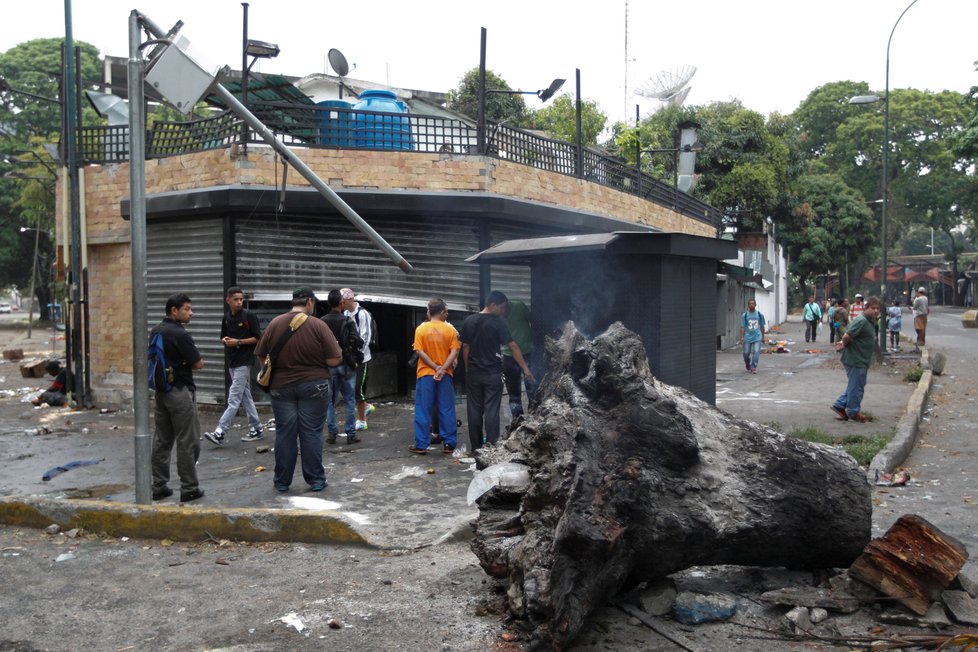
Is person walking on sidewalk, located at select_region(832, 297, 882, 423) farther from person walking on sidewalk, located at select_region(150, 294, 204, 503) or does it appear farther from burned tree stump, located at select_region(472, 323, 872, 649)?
person walking on sidewalk, located at select_region(150, 294, 204, 503)

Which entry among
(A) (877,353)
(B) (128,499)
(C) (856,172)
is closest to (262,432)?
(B) (128,499)

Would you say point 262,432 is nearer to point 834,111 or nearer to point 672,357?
point 672,357

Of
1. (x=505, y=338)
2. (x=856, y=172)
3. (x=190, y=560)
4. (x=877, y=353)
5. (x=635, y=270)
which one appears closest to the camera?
(x=190, y=560)

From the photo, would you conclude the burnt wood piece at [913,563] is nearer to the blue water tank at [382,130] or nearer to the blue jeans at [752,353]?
the blue water tank at [382,130]

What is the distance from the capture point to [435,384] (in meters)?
8.59

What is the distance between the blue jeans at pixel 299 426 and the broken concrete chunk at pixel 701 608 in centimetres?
356

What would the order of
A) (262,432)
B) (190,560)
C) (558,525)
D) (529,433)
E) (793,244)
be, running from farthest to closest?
(793,244) → (262,432) → (190,560) → (529,433) → (558,525)

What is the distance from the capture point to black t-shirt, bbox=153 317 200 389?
660 cm

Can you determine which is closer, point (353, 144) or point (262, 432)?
point (262, 432)

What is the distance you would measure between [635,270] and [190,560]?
4506 millimetres

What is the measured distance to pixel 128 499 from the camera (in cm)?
689

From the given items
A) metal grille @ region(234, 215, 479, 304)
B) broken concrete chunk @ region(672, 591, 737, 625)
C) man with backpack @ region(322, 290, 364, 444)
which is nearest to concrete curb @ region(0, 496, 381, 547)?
broken concrete chunk @ region(672, 591, 737, 625)

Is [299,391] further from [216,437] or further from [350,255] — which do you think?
[350,255]

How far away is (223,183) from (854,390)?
8720 millimetres
